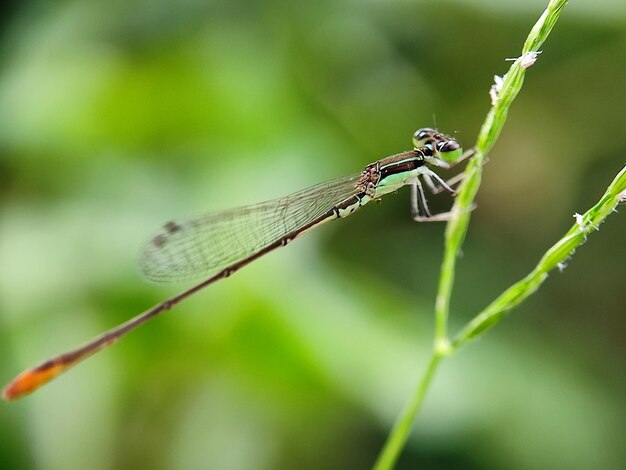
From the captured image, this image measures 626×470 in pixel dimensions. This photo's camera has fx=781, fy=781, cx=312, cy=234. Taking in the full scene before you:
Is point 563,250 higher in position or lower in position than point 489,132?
lower

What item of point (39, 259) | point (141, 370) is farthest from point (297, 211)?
point (39, 259)

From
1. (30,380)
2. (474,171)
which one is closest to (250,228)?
(30,380)

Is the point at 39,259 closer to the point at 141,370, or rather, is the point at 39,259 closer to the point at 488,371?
the point at 141,370

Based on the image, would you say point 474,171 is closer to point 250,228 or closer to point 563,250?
point 563,250

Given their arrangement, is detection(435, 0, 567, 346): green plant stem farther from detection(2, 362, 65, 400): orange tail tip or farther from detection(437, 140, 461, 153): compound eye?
detection(2, 362, 65, 400): orange tail tip

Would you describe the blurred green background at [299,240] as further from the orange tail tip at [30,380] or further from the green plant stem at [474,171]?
the green plant stem at [474,171]

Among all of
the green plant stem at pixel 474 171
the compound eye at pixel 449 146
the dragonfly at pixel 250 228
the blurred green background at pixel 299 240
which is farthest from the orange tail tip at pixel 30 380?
the compound eye at pixel 449 146
